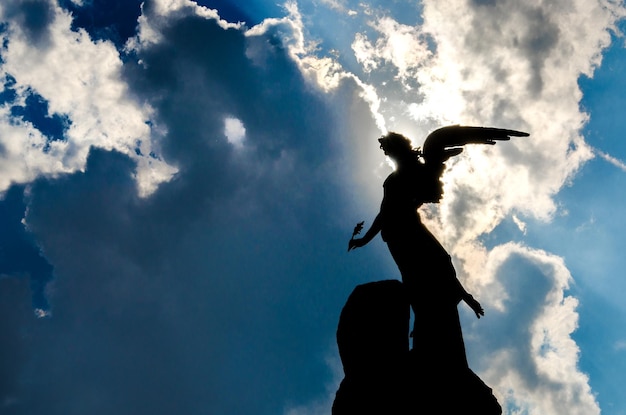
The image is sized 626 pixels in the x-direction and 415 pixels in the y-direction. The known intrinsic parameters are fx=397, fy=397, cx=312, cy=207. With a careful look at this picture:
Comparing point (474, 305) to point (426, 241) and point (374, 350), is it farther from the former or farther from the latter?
point (374, 350)

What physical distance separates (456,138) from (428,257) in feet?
9.71

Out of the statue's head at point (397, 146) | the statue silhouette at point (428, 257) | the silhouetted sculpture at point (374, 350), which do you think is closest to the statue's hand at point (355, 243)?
the statue silhouette at point (428, 257)

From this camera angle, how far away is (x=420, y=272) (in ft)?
27.8

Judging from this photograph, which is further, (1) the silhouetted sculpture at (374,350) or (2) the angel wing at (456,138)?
(2) the angel wing at (456,138)

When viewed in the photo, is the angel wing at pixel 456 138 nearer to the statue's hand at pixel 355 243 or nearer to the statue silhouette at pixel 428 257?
the statue silhouette at pixel 428 257

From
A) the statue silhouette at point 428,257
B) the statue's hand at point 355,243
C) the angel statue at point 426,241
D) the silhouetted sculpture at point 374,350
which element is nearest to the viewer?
the silhouetted sculpture at point 374,350

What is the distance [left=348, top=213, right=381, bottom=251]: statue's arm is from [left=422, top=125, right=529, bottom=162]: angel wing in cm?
193

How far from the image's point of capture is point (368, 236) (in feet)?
29.9

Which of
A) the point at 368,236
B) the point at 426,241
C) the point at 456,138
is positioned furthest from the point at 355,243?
the point at 456,138

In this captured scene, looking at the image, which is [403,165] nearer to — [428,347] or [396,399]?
[428,347]

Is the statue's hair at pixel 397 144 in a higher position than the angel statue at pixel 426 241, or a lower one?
higher

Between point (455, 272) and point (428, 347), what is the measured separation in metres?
1.84

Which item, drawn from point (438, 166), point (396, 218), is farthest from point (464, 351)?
point (438, 166)

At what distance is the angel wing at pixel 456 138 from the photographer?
9.33 meters
